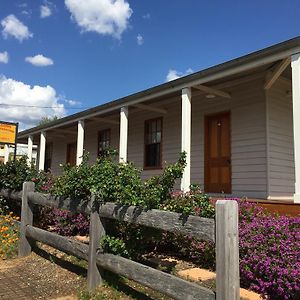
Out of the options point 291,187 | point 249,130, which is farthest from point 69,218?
point 291,187

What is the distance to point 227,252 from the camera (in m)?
2.87

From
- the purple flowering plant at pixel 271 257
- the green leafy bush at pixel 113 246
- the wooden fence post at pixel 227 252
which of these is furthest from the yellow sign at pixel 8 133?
the wooden fence post at pixel 227 252

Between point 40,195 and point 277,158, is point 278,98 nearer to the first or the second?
point 277,158

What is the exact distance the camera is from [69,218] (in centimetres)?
722

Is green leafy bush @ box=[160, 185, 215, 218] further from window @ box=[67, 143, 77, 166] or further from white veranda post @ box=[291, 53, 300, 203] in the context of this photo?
window @ box=[67, 143, 77, 166]

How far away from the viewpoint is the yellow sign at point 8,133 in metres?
13.3

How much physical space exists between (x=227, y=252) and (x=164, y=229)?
92 cm

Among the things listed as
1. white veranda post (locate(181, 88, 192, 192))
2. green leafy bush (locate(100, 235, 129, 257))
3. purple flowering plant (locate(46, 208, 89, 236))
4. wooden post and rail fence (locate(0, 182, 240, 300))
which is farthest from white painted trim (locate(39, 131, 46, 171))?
green leafy bush (locate(100, 235, 129, 257))

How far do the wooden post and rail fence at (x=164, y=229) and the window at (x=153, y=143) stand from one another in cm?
647

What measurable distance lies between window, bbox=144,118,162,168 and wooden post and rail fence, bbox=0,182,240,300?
21.2 ft

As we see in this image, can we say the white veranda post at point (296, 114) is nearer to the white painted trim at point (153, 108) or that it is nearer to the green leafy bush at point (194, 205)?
the green leafy bush at point (194, 205)

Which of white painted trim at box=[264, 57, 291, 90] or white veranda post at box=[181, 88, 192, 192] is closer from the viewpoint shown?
white painted trim at box=[264, 57, 291, 90]

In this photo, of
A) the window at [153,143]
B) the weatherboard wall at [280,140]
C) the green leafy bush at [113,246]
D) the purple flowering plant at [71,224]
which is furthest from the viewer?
the window at [153,143]

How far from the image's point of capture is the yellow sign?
524 inches
